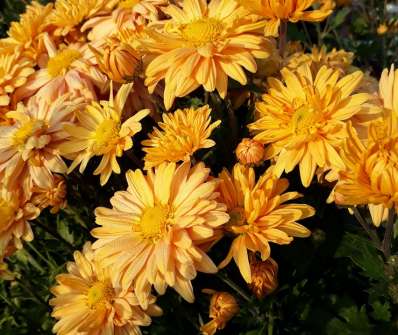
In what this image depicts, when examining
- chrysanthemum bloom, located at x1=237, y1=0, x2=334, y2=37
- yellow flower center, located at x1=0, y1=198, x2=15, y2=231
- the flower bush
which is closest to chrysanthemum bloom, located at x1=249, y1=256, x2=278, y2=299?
the flower bush

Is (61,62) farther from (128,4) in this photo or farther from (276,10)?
(276,10)

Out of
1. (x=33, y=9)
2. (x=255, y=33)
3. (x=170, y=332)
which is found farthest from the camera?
(x=33, y=9)

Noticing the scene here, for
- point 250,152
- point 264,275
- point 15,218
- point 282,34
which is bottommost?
point 264,275

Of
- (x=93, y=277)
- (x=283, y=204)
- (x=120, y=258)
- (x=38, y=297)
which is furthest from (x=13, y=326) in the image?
(x=283, y=204)

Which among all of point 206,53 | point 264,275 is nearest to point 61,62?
point 206,53

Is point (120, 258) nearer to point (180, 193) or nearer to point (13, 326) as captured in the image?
point (180, 193)

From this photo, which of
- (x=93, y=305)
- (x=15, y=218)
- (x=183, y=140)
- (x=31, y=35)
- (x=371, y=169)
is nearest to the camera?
(x=371, y=169)

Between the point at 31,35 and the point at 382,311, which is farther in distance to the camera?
the point at 31,35
